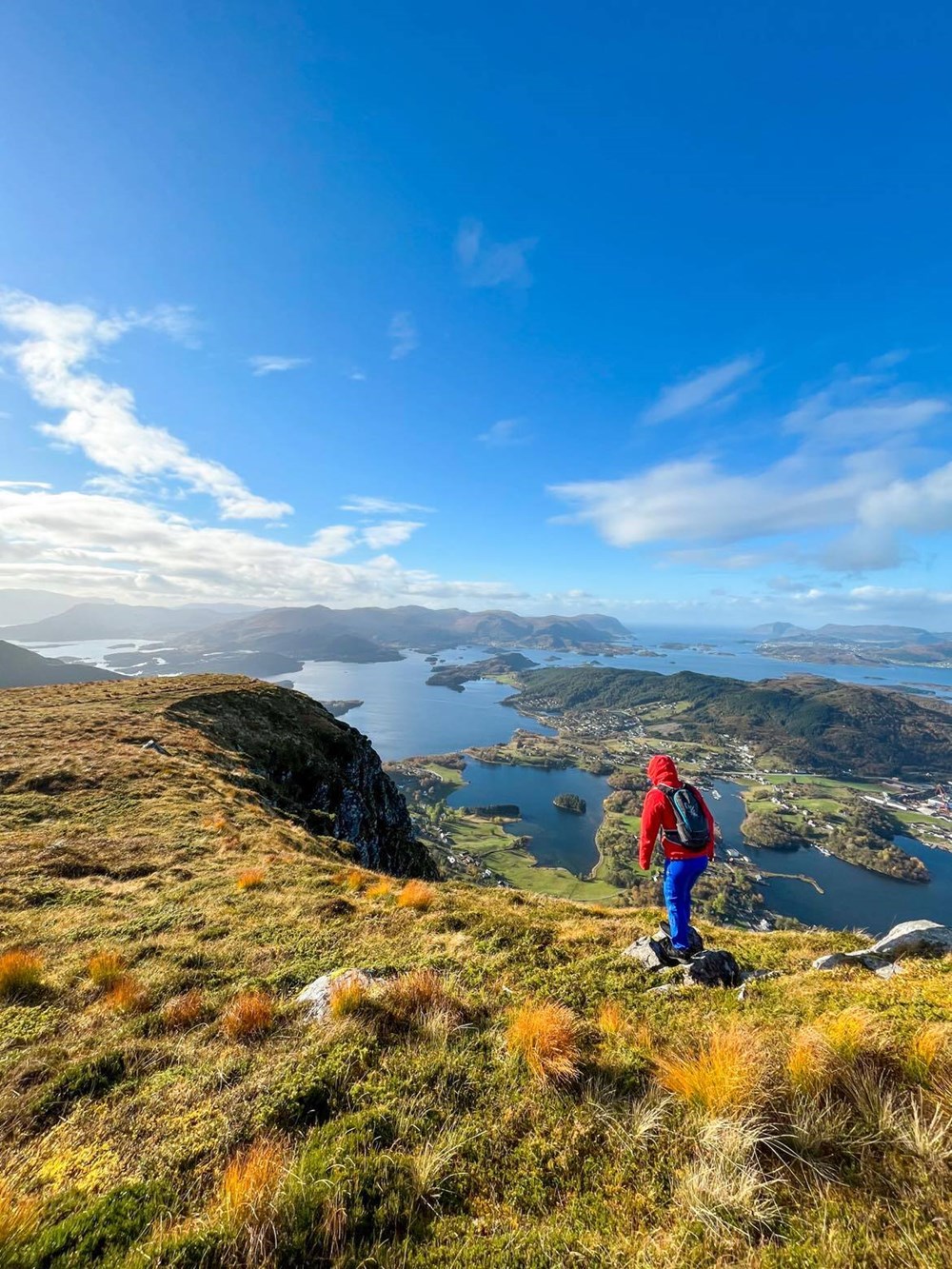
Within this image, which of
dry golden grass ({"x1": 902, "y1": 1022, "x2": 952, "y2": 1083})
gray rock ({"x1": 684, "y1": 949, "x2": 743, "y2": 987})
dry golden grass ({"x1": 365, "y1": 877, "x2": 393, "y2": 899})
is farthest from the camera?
dry golden grass ({"x1": 365, "y1": 877, "x2": 393, "y2": 899})

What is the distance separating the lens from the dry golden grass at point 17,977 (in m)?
6.74

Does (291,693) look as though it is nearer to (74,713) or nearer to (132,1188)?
(74,713)

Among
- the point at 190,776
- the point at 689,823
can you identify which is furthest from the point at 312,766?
the point at 689,823

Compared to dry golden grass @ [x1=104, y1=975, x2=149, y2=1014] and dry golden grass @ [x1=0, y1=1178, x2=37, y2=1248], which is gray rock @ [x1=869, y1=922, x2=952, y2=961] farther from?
dry golden grass @ [x1=104, y1=975, x2=149, y2=1014]

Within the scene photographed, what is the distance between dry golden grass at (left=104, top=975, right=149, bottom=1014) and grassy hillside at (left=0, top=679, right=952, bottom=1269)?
0.04 m

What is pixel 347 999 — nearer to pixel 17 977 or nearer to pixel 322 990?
pixel 322 990

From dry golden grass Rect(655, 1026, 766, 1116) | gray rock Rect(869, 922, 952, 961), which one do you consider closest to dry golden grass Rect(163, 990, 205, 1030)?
dry golden grass Rect(655, 1026, 766, 1116)

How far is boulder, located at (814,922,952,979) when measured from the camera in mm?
7184

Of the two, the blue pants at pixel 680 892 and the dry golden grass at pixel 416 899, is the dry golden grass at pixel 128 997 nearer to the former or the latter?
the dry golden grass at pixel 416 899

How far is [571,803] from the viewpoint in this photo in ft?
364

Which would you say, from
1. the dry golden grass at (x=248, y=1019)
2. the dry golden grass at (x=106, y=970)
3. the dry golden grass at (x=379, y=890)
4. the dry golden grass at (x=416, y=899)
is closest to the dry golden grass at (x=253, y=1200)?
the dry golden grass at (x=248, y=1019)

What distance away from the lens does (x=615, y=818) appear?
335 ft

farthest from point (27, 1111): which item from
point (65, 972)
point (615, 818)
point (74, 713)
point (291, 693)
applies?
point (615, 818)

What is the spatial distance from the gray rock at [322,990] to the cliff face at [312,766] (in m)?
16.3
